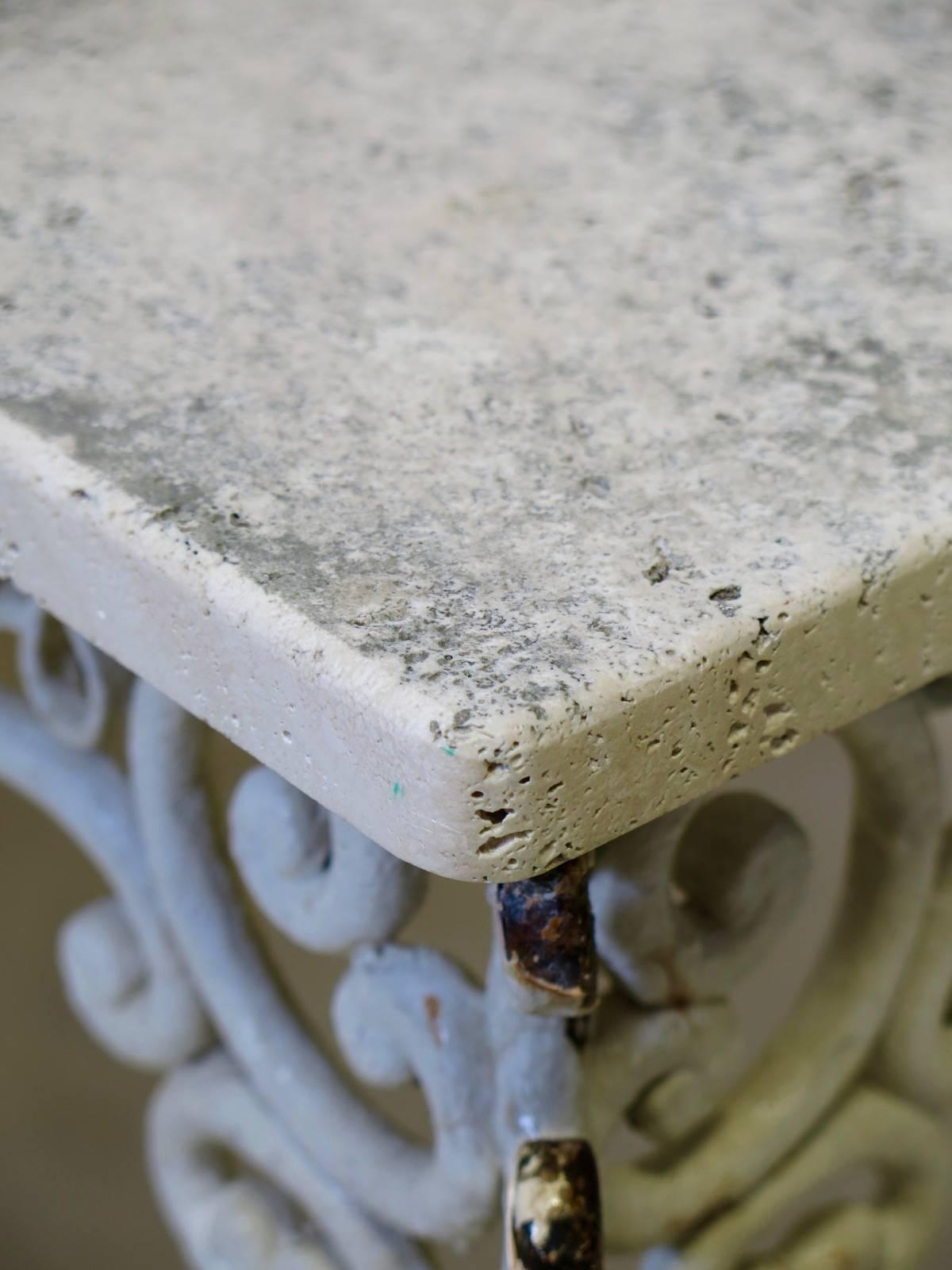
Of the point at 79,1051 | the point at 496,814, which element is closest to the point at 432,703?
the point at 496,814

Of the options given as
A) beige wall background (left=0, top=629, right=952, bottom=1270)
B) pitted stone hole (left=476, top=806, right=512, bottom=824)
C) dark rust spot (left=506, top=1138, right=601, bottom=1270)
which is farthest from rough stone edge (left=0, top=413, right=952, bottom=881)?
beige wall background (left=0, top=629, right=952, bottom=1270)

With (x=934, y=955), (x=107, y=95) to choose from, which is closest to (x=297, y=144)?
(x=107, y=95)

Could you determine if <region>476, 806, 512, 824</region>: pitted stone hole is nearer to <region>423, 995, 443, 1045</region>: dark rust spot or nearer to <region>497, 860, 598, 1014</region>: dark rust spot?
<region>497, 860, 598, 1014</region>: dark rust spot

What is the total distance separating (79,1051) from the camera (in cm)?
147

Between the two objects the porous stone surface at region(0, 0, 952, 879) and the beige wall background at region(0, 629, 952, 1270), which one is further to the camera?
the beige wall background at region(0, 629, 952, 1270)

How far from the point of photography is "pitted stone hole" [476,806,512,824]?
384mm

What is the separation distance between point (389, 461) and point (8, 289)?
0.19 m

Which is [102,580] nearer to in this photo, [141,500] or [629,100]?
[141,500]

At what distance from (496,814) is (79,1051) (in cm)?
120

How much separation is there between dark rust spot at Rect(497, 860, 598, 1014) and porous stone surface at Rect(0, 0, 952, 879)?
34 millimetres

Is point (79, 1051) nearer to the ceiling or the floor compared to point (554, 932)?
nearer to the floor

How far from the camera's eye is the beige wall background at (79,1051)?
1.38m

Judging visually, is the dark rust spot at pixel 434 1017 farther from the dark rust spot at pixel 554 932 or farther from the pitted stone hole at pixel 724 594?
the pitted stone hole at pixel 724 594

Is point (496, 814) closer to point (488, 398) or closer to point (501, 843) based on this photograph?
point (501, 843)
